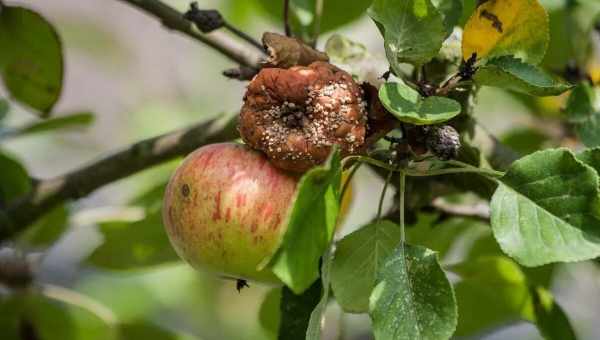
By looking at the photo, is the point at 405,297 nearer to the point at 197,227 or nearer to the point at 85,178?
the point at 197,227

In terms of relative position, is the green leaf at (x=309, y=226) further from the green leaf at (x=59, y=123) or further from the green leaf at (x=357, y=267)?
the green leaf at (x=59, y=123)

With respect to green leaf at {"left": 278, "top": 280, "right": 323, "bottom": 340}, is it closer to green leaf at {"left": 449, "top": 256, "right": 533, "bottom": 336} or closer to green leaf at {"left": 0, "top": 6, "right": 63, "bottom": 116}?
green leaf at {"left": 449, "top": 256, "right": 533, "bottom": 336}

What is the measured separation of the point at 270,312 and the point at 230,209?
57 cm

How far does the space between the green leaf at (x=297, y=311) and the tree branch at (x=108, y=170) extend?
0.37 m

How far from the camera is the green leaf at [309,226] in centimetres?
83

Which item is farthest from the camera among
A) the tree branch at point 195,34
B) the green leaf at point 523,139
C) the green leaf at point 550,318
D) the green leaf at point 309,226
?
the green leaf at point 523,139

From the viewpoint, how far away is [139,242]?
1.55m

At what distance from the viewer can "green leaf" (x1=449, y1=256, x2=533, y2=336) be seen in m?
1.42

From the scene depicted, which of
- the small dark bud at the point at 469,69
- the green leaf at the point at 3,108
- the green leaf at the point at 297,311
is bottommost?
the green leaf at the point at 3,108

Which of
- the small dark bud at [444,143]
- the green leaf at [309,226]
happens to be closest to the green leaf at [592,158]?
the small dark bud at [444,143]

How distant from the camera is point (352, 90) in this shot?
1015mm

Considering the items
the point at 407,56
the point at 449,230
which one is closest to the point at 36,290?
the point at 449,230

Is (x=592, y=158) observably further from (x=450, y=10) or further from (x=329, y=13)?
(x=329, y=13)

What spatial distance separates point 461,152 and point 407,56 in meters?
0.22
